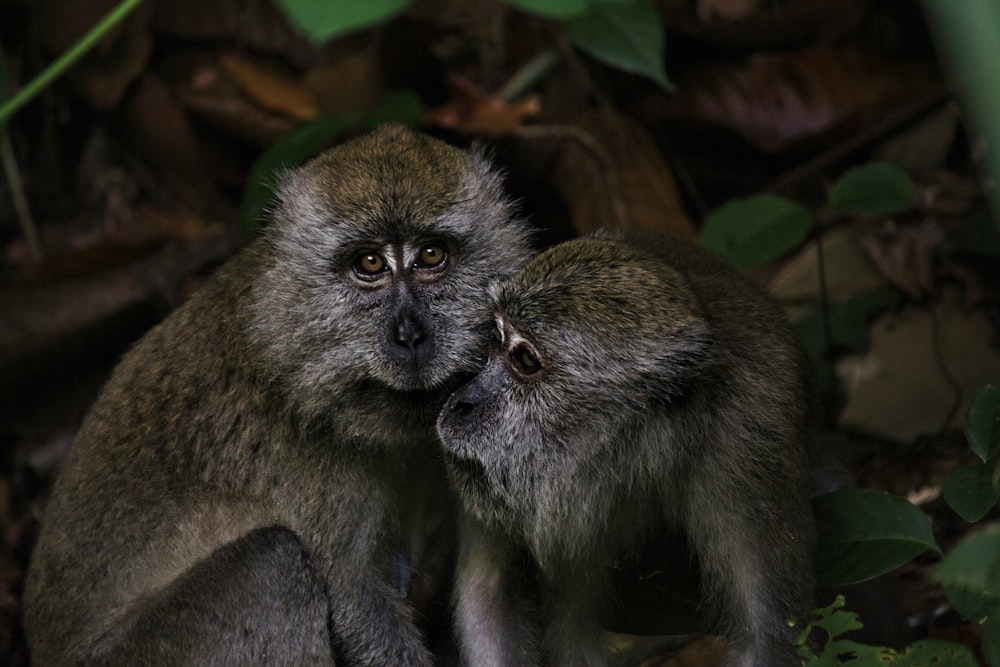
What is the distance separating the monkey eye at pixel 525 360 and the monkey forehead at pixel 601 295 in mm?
72

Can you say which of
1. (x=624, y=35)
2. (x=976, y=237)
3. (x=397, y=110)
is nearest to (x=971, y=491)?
(x=624, y=35)

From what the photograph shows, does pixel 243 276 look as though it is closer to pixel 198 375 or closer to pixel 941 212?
pixel 198 375

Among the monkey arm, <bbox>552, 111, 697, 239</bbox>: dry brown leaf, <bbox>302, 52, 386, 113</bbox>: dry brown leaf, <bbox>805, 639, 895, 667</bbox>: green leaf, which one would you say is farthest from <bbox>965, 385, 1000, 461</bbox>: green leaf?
<bbox>302, 52, 386, 113</bbox>: dry brown leaf

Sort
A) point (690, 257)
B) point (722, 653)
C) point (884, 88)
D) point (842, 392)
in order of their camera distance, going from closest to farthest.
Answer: point (722, 653) → point (690, 257) → point (842, 392) → point (884, 88)

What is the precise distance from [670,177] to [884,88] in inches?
60.7

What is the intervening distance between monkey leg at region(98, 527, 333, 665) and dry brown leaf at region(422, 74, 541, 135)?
12.6 ft

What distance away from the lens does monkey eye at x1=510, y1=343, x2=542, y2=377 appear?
165 inches

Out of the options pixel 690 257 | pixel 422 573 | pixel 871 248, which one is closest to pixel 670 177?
pixel 871 248

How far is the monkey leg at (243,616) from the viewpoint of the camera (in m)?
4.48

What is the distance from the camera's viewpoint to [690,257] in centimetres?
512

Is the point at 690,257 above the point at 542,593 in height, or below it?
above

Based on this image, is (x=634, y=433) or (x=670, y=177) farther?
(x=670, y=177)

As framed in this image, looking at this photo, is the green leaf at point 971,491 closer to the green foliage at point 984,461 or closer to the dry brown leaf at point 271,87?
the green foliage at point 984,461

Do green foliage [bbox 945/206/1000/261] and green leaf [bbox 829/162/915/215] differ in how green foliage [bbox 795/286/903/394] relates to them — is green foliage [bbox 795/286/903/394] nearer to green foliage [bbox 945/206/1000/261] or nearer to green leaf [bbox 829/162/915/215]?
green foliage [bbox 945/206/1000/261]
